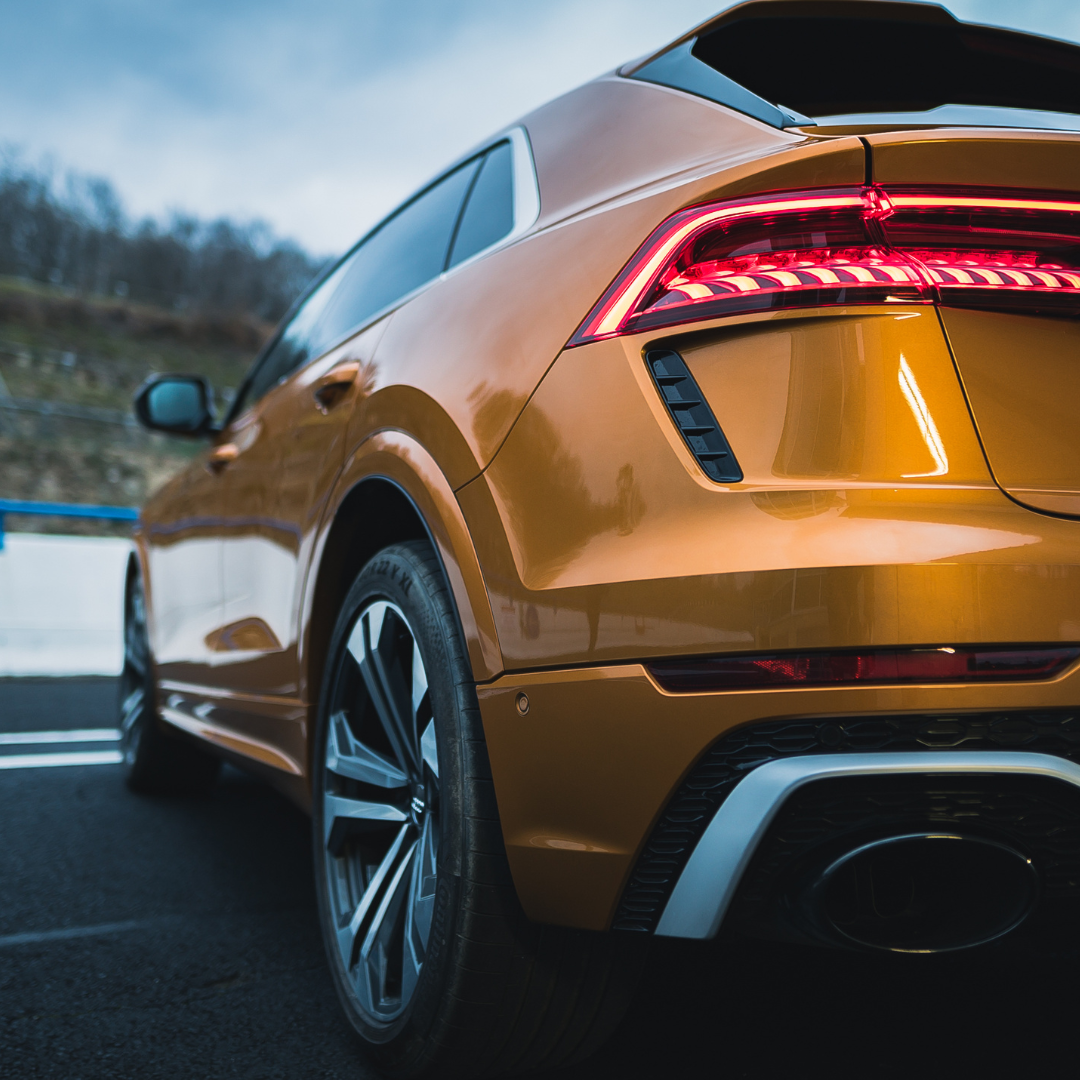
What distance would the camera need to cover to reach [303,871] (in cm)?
294

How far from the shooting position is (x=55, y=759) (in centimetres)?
436

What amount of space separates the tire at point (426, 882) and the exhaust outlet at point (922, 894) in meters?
0.35

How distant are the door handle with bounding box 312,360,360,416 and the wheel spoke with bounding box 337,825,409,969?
3.08 feet

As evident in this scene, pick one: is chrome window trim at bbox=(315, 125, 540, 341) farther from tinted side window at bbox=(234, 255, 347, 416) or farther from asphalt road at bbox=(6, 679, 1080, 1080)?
asphalt road at bbox=(6, 679, 1080, 1080)

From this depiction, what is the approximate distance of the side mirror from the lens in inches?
139

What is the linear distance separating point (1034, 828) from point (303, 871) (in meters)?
2.24

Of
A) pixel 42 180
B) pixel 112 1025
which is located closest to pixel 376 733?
pixel 112 1025

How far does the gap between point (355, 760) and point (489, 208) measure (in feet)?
3.64

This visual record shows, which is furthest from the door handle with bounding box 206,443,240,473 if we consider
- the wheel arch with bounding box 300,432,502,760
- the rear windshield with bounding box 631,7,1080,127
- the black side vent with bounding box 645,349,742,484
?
the black side vent with bounding box 645,349,742,484

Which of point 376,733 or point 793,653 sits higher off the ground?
point 793,653

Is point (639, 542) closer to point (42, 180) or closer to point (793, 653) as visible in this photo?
point (793, 653)

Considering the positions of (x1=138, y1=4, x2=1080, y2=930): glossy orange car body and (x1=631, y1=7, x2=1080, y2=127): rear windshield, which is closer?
(x1=138, y1=4, x2=1080, y2=930): glossy orange car body

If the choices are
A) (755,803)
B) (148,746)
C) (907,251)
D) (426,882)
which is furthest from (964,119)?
(148,746)

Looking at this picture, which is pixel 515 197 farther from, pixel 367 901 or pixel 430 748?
pixel 367 901
